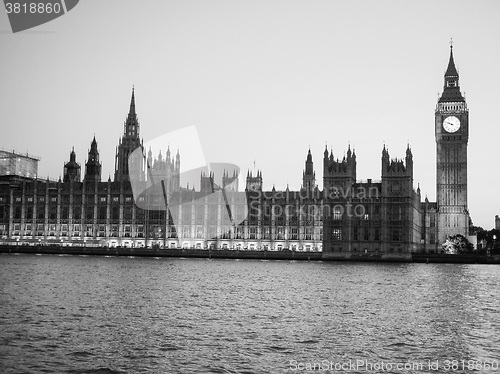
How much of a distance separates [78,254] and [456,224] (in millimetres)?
88205

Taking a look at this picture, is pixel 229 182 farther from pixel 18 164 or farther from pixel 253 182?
pixel 18 164

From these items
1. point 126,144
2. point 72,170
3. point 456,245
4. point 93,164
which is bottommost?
point 456,245

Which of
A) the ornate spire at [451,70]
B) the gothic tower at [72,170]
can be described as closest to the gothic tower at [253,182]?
the gothic tower at [72,170]

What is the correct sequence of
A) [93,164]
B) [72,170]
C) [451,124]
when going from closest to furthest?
[451,124] < [93,164] < [72,170]

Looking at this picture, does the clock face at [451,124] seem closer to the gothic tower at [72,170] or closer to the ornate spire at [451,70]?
the ornate spire at [451,70]

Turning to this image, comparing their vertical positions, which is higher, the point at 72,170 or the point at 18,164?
the point at 18,164

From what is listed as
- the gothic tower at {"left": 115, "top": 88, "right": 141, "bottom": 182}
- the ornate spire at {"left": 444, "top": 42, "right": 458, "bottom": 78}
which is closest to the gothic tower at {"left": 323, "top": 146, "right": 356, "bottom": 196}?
the ornate spire at {"left": 444, "top": 42, "right": 458, "bottom": 78}

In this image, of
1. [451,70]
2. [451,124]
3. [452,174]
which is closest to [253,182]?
[452,174]

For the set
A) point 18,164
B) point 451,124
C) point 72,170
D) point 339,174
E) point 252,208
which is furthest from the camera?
point 18,164

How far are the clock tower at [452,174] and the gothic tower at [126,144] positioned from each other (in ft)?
257

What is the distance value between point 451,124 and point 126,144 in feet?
277

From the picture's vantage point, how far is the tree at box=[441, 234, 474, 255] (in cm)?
14038

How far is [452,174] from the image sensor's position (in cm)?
15562

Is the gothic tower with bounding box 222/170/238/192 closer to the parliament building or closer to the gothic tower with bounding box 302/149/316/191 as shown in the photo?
the parliament building
